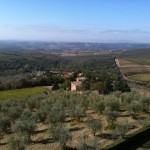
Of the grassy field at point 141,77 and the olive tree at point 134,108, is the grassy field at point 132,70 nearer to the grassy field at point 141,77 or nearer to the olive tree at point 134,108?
the grassy field at point 141,77

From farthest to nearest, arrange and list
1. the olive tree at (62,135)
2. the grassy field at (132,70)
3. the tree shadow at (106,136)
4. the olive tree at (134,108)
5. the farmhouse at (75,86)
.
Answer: the grassy field at (132,70) → the farmhouse at (75,86) → the olive tree at (134,108) → the tree shadow at (106,136) → the olive tree at (62,135)

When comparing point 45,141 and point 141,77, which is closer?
point 45,141

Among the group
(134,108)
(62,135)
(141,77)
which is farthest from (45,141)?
(141,77)

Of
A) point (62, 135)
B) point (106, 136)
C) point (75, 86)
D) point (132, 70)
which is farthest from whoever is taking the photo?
point (132, 70)

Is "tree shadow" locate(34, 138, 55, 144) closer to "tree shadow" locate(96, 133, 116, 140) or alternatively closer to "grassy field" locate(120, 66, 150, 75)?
"tree shadow" locate(96, 133, 116, 140)

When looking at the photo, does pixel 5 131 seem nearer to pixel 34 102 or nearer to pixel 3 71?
pixel 34 102

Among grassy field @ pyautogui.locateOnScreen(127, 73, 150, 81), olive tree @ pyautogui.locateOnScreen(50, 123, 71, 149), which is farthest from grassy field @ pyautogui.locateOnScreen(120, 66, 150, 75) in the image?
olive tree @ pyautogui.locateOnScreen(50, 123, 71, 149)

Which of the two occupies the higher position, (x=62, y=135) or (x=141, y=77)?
(x=62, y=135)

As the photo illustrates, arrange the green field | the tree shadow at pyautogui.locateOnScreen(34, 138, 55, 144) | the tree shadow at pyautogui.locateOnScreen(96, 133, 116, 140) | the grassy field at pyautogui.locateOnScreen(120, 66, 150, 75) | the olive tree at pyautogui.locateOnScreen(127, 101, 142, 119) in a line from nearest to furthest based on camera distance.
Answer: the tree shadow at pyautogui.locateOnScreen(34, 138, 55, 144) → the tree shadow at pyautogui.locateOnScreen(96, 133, 116, 140) → the olive tree at pyautogui.locateOnScreen(127, 101, 142, 119) → the green field → the grassy field at pyautogui.locateOnScreen(120, 66, 150, 75)

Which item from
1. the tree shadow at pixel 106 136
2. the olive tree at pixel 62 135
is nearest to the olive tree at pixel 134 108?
the tree shadow at pixel 106 136

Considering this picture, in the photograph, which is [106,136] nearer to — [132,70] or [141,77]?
[141,77]

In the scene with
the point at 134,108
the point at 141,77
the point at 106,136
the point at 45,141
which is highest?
the point at 134,108
